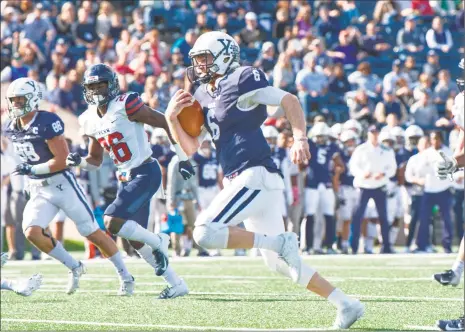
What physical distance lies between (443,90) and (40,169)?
997 centimetres

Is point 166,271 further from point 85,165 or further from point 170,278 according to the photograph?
point 85,165

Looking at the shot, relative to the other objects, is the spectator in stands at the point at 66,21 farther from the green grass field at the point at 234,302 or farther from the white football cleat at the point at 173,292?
the white football cleat at the point at 173,292

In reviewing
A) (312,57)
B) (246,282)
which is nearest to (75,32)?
(312,57)

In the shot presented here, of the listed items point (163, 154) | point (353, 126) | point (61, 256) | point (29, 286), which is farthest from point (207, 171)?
point (29, 286)

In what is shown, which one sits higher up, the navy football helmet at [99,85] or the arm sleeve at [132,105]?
the navy football helmet at [99,85]

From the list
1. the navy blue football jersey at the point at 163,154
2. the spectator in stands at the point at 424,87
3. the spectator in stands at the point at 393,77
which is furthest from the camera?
the spectator in stands at the point at 393,77

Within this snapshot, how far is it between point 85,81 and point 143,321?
2.30 metres

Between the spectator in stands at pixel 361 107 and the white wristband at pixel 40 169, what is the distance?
28.0 ft

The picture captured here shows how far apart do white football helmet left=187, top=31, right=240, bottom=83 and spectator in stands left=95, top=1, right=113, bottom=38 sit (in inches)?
449

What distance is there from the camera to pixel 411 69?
1841 cm

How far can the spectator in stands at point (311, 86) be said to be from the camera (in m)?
17.0

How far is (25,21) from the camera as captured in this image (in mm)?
A: 17578

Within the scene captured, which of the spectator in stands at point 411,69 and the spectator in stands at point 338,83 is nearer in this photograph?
the spectator in stands at point 338,83

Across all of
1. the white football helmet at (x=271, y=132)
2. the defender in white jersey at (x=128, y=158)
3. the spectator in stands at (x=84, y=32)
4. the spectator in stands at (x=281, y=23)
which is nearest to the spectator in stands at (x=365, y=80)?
the spectator in stands at (x=281, y=23)
